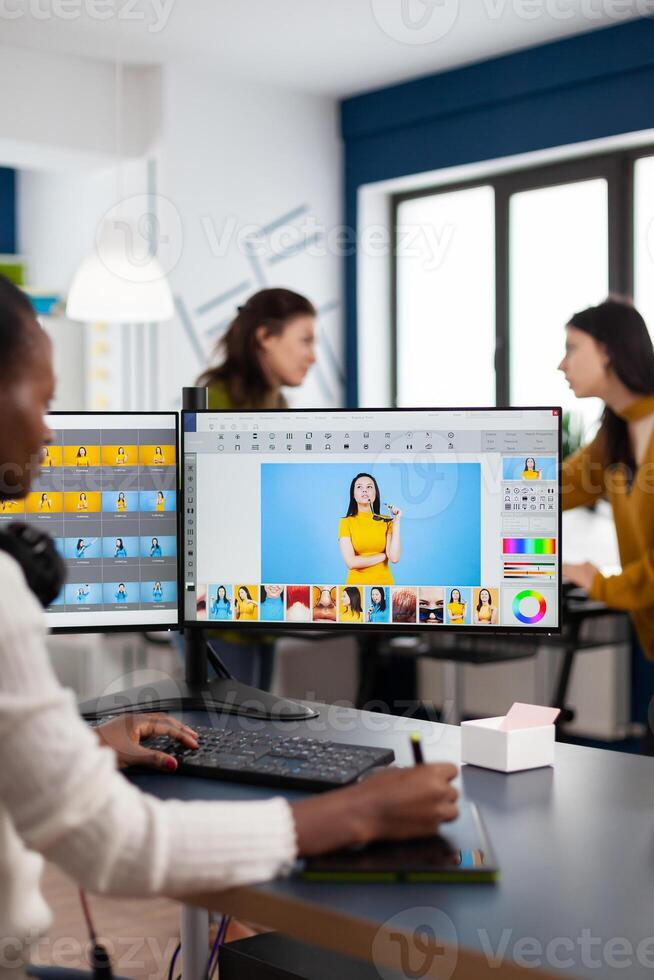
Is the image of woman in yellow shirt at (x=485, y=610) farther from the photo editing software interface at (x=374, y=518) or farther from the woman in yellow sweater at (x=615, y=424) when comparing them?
the woman in yellow sweater at (x=615, y=424)

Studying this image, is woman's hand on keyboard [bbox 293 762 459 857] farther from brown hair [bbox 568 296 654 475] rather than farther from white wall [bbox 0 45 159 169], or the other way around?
white wall [bbox 0 45 159 169]

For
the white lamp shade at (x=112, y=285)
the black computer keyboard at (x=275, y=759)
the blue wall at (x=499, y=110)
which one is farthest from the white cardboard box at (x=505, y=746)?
the blue wall at (x=499, y=110)

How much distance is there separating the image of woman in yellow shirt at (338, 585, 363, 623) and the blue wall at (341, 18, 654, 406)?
10.8 feet

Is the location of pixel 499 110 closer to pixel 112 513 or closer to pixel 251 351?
pixel 251 351

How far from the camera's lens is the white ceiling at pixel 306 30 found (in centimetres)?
422

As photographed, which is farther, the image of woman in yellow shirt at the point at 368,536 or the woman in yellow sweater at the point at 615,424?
the woman in yellow sweater at the point at 615,424

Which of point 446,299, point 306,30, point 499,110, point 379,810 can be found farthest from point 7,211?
point 379,810

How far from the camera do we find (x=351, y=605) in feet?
5.62

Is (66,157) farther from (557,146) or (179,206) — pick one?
(557,146)

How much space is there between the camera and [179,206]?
16.1 ft

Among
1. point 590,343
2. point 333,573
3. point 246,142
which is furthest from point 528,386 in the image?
point 333,573

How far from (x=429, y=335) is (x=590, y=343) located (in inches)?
105

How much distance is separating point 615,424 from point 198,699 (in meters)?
1.49

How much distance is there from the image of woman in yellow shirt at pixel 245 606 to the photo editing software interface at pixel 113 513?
102mm
